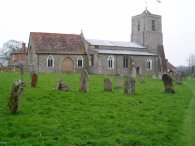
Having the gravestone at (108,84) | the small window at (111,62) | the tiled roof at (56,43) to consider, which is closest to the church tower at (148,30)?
the small window at (111,62)

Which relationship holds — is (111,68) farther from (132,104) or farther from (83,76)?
(132,104)

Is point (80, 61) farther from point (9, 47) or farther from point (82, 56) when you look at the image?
point (9, 47)

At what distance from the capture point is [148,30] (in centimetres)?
5831

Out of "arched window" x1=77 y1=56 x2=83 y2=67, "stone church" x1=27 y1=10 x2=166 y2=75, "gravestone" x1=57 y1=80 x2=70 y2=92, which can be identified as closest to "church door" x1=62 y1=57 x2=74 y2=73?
"stone church" x1=27 y1=10 x2=166 y2=75

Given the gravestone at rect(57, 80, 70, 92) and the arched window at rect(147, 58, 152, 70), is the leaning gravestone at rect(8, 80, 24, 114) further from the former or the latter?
the arched window at rect(147, 58, 152, 70)

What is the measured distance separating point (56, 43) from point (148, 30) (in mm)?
20242

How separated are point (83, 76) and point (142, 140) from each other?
32.5 ft

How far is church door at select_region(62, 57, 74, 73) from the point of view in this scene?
4588cm

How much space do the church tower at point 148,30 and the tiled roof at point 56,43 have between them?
15.0m

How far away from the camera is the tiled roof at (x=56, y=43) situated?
4475 cm

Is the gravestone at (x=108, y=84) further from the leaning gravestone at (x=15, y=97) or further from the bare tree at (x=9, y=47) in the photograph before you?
Result: the bare tree at (x=9, y=47)

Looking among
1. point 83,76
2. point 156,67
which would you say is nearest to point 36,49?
point 156,67

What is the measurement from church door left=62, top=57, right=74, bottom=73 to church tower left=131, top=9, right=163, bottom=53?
1686 cm

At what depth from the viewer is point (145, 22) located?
5809 centimetres
